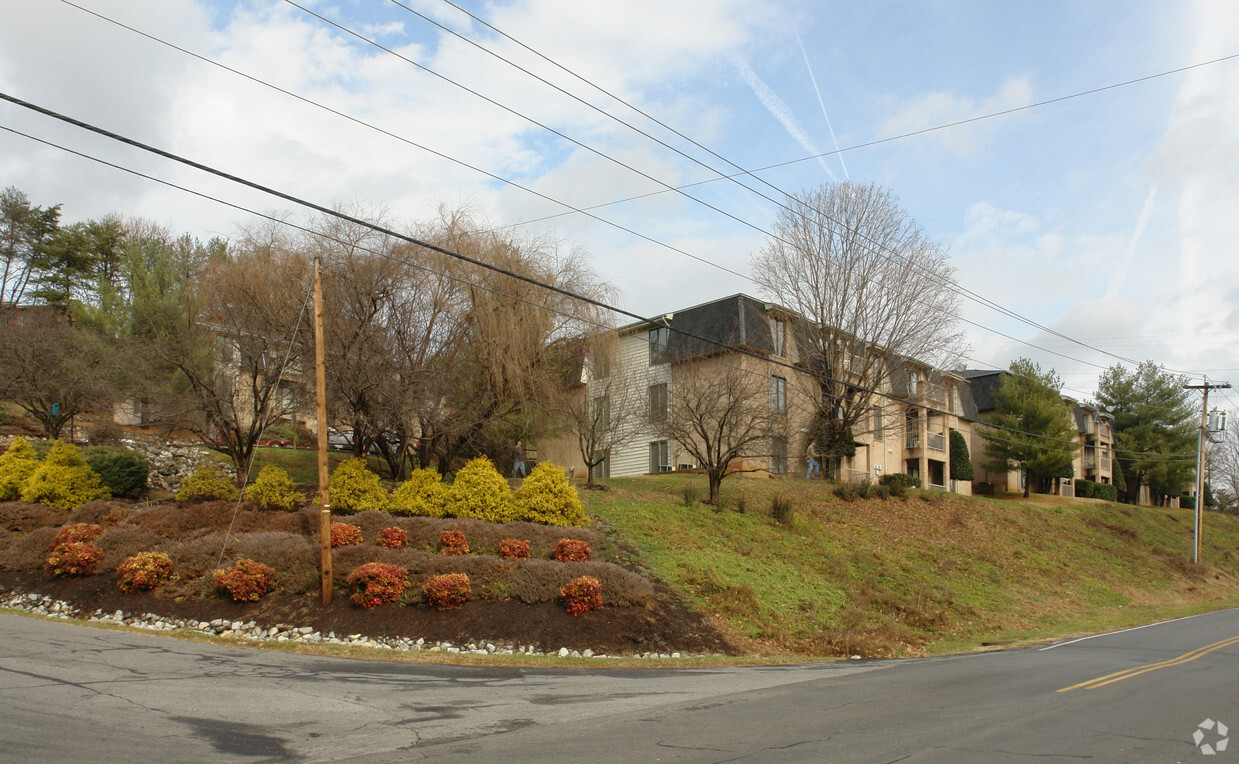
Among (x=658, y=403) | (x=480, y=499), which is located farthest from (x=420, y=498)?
(x=658, y=403)

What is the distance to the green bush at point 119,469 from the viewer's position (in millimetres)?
21250

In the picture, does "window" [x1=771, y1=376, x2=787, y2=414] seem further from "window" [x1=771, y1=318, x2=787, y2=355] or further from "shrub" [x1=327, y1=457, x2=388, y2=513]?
"shrub" [x1=327, y1=457, x2=388, y2=513]

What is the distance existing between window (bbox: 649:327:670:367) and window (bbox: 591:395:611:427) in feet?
28.0

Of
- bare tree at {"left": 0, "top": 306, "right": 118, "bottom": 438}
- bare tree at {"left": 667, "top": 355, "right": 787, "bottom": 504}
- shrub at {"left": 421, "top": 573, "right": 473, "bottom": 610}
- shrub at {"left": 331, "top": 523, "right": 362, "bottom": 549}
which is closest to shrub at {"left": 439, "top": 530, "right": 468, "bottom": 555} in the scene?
shrub at {"left": 331, "top": 523, "right": 362, "bottom": 549}

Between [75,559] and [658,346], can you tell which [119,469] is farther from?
[658,346]

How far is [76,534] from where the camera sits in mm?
16375

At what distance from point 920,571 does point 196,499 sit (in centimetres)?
2103

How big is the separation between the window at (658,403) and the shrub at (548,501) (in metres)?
6.44

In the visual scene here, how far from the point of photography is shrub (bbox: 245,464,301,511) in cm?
1920

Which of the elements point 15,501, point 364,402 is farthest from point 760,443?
point 15,501

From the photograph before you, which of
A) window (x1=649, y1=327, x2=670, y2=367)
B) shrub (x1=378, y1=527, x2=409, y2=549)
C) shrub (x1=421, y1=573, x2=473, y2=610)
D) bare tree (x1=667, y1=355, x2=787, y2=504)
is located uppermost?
window (x1=649, y1=327, x2=670, y2=367)

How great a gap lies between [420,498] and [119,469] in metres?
9.53

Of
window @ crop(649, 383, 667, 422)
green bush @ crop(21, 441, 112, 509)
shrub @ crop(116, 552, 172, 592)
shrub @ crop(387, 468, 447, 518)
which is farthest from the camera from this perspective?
window @ crop(649, 383, 667, 422)

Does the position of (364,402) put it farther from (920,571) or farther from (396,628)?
(920,571)
